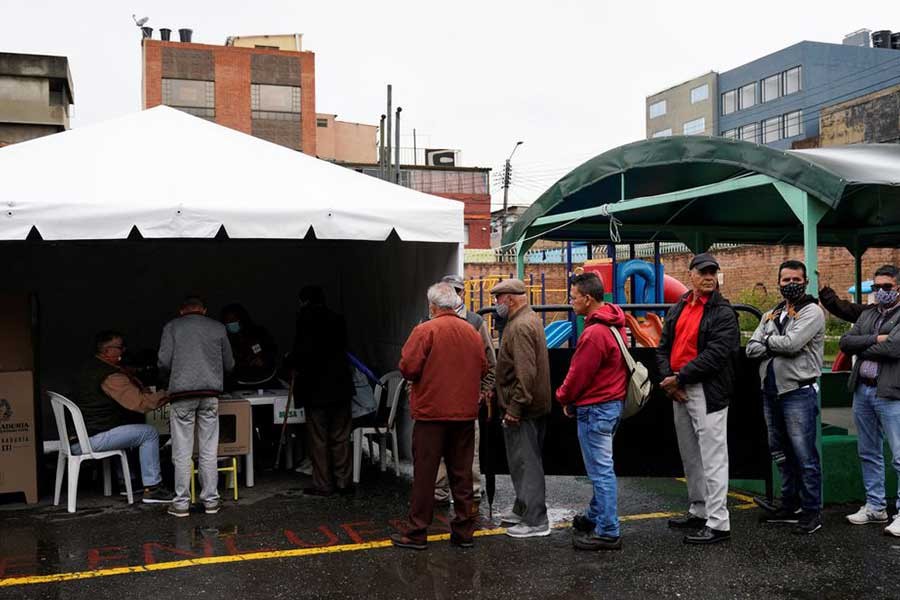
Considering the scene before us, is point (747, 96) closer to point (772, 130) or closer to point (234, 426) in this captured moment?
point (772, 130)

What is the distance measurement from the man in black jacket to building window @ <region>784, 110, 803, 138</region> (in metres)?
52.9

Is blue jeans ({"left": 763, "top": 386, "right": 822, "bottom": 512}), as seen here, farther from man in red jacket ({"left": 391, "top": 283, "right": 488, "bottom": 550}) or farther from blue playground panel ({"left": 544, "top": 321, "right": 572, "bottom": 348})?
blue playground panel ({"left": 544, "top": 321, "right": 572, "bottom": 348})

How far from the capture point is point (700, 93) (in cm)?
6306

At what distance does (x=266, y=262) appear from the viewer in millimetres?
10453

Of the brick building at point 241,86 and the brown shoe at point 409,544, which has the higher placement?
the brick building at point 241,86

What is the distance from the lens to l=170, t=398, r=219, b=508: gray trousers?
6.48m

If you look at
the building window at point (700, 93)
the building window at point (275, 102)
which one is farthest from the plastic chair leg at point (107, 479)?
the building window at point (700, 93)

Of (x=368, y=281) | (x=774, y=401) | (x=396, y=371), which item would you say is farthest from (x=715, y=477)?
(x=368, y=281)

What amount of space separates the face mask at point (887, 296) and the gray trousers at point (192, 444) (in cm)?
487

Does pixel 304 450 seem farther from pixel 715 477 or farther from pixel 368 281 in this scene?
pixel 715 477

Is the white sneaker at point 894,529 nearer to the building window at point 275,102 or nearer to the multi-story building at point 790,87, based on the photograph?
the multi-story building at point 790,87

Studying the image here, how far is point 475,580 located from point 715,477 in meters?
1.76

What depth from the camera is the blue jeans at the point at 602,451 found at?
5457mm

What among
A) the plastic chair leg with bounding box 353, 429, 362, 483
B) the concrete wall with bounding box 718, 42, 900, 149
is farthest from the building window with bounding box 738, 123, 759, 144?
the plastic chair leg with bounding box 353, 429, 362, 483
